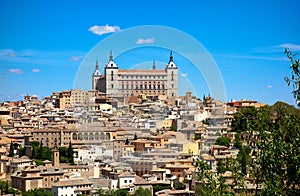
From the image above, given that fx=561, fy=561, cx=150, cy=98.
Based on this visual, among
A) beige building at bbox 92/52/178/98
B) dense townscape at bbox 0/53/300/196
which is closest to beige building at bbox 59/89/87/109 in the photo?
dense townscape at bbox 0/53/300/196

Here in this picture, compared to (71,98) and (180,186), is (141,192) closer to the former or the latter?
(180,186)

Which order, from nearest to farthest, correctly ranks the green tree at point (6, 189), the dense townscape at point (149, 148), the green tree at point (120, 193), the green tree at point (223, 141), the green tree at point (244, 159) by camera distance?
the dense townscape at point (149, 148) < the green tree at point (244, 159) < the green tree at point (120, 193) < the green tree at point (6, 189) < the green tree at point (223, 141)

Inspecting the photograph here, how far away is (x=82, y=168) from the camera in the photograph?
361 inches

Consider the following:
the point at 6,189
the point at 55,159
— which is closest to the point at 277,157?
the point at 6,189

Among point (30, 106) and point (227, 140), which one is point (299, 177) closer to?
point (227, 140)

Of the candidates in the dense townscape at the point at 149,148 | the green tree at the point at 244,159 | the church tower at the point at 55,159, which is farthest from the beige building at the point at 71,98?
the green tree at the point at 244,159

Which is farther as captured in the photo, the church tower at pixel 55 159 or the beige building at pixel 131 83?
the beige building at pixel 131 83

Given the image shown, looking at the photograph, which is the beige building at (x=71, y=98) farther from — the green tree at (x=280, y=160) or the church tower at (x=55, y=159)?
the green tree at (x=280, y=160)

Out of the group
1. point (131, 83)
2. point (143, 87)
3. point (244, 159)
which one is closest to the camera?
point (244, 159)

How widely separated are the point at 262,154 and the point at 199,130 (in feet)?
32.5

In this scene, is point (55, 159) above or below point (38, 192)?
above

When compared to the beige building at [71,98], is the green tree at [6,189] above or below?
below

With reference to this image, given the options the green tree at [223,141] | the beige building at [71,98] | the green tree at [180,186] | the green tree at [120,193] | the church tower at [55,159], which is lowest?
the green tree at [120,193]

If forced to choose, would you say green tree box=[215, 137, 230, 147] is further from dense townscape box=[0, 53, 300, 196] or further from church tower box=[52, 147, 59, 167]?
church tower box=[52, 147, 59, 167]
